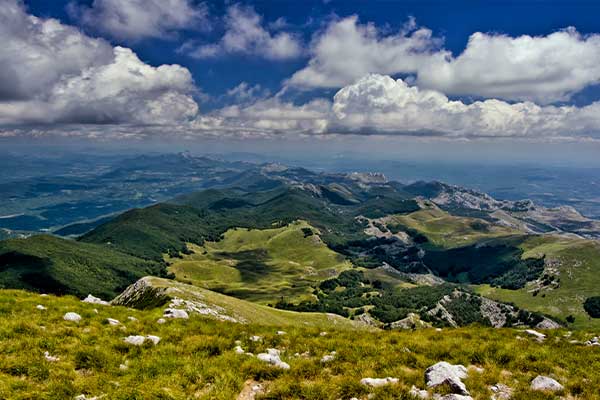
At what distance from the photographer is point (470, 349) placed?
61.7ft

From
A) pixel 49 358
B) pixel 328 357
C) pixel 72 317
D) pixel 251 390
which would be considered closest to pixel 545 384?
pixel 328 357

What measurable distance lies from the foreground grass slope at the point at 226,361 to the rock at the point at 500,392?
0.24m

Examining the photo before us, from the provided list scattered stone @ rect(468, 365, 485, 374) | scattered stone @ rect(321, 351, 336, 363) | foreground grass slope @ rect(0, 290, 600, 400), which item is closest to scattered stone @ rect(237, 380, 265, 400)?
foreground grass slope @ rect(0, 290, 600, 400)

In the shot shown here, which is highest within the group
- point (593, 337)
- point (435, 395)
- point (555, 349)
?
point (435, 395)

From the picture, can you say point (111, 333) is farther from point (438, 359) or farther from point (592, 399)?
point (592, 399)

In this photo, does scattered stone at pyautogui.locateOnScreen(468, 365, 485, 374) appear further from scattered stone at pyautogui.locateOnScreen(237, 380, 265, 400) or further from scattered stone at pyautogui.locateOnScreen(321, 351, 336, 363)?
scattered stone at pyautogui.locateOnScreen(237, 380, 265, 400)

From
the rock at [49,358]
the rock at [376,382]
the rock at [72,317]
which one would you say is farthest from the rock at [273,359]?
the rock at [72,317]

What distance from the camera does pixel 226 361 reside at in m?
16.7

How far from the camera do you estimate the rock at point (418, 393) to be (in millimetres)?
13324

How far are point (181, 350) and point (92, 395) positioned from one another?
4.98 m

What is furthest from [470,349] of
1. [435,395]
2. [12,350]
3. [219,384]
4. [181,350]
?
[12,350]

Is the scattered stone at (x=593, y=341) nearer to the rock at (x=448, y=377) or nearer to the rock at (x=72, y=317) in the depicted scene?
the rock at (x=448, y=377)

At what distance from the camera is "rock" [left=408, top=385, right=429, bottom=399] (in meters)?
13.3

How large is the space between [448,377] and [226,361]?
10146mm
